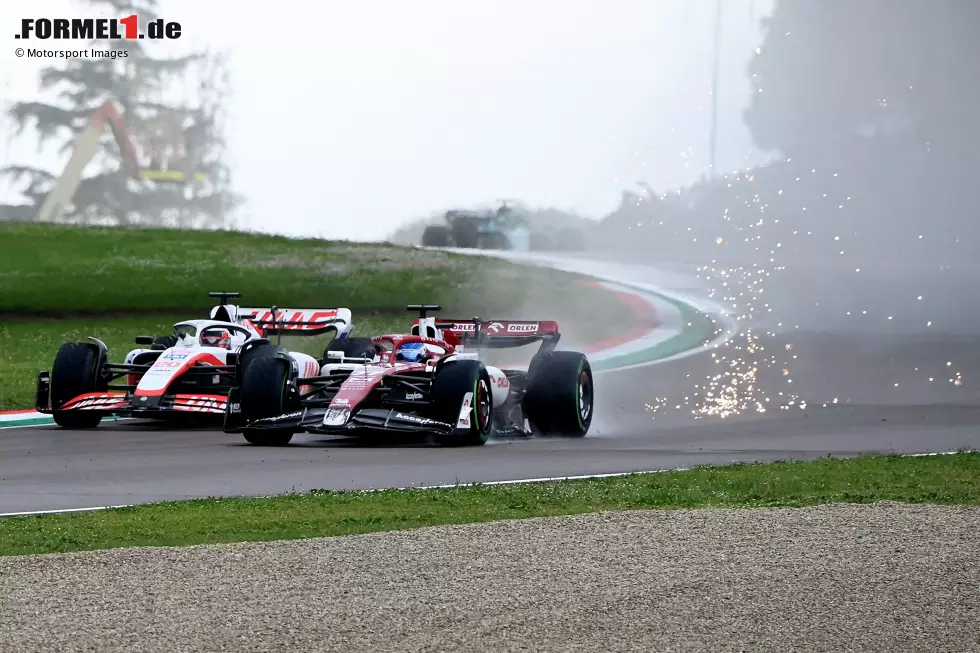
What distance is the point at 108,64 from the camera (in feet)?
176

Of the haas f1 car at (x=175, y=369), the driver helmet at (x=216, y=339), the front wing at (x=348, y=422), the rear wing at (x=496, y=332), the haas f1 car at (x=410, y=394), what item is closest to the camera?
the front wing at (x=348, y=422)

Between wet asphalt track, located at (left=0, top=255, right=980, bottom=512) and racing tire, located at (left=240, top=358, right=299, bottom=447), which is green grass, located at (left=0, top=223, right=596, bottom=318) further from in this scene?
racing tire, located at (left=240, top=358, right=299, bottom=447)

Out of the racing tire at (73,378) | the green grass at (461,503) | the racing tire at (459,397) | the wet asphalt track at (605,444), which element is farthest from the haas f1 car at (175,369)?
the green grass at (461,503)

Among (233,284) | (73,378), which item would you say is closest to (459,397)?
(73,378)

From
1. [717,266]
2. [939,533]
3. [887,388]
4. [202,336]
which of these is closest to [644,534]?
[939,533]

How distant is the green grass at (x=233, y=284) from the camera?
2794 cm

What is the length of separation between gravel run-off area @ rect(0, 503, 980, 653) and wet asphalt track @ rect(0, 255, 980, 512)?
3014 millimetres

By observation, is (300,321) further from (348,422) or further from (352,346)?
(348,422)

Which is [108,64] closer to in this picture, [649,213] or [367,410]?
[649,213]

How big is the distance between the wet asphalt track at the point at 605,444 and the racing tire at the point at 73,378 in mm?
253

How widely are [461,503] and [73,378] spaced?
7.55 metres

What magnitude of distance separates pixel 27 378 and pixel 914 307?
52.1ft

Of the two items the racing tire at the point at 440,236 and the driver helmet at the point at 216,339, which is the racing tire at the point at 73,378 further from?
the racing tire at the point at 440,236

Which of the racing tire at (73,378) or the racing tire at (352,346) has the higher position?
the racing tire at (352,346)
